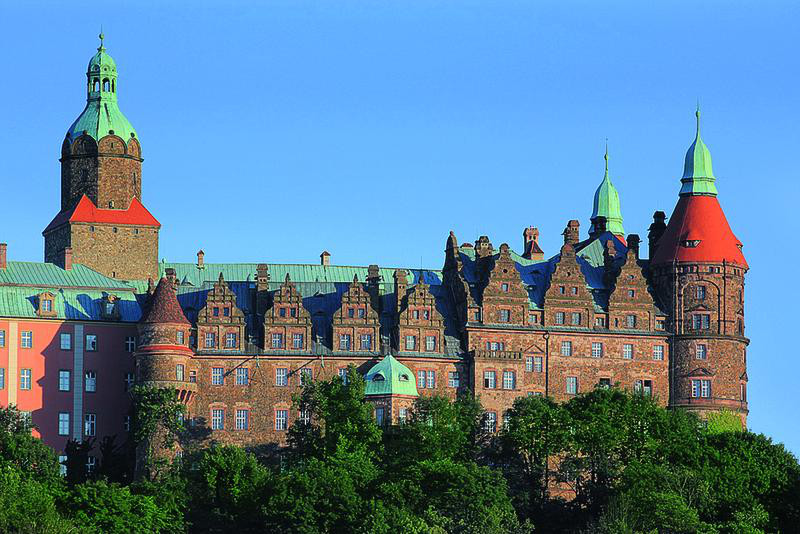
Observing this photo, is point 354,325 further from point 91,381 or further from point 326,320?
point 91,381

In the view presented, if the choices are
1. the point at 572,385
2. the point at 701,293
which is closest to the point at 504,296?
the point at 572,385

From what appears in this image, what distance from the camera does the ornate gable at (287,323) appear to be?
567 ft

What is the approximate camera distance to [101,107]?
7288 inches

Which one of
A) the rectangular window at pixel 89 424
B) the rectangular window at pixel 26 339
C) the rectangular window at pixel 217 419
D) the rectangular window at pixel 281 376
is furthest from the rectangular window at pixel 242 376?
the rectangular window at pixel 26 339

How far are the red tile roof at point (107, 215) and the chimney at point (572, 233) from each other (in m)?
28.4

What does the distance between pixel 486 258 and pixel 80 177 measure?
2864 centimetres

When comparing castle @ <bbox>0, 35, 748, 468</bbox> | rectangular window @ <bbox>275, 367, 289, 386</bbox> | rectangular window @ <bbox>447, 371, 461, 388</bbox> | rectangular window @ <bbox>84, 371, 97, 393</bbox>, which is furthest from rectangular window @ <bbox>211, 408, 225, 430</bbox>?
rectangular window @ <bbox>447, 371, 461, 388</bbox>

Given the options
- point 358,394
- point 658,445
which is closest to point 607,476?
point 658,445

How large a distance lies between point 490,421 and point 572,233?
20.6 m

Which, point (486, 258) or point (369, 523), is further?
point (486, 258)

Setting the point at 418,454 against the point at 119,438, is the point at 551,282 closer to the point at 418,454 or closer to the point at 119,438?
the point at 418,454

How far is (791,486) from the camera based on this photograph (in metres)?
162

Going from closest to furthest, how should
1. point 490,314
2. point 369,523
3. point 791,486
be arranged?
point 369,523 < point 791,486 < point 490,314

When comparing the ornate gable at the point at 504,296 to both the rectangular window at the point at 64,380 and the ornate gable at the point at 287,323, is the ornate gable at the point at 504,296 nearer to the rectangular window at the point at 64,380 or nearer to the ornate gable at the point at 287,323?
the ornate gable at the point at 287,323
